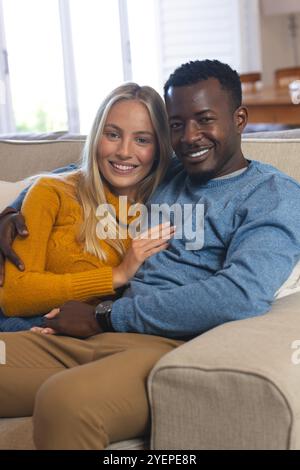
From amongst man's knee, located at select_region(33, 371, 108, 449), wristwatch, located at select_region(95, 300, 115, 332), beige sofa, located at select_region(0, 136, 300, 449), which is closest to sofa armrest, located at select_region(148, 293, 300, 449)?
beige sofa, located at select_region(0, 136, 300, 449)

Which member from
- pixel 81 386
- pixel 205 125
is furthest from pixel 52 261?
pixel 81 386

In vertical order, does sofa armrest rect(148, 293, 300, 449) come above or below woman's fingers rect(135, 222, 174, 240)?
below

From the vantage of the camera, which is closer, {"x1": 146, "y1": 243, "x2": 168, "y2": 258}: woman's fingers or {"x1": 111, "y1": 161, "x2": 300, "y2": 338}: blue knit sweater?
{"x1": 111, "y1": 161, "x2": 300, "y2": 338}: blue knit sweater

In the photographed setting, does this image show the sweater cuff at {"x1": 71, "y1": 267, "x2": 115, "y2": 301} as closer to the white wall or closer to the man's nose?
the man's nose

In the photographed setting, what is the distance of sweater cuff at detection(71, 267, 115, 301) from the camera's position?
1854 mm

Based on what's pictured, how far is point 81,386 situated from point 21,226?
1.88ft

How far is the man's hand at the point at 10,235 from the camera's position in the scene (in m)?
1.90

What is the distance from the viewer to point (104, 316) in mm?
1760

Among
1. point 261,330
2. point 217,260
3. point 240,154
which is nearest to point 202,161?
point 240,154

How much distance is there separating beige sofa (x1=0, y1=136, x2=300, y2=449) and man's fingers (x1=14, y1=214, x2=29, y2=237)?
1.56 ft

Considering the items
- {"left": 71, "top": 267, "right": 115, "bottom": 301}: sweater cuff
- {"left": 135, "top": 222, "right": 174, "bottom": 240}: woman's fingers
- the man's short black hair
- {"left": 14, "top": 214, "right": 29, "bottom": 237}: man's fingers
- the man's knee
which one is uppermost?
the man's short black hair

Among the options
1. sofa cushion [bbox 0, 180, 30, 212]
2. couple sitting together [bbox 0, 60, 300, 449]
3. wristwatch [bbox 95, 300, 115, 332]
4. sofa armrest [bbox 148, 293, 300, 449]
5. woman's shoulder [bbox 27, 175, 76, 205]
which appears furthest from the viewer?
sofa cushion [bbox 0, 180, 30, 212]

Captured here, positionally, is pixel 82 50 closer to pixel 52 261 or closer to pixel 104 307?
pixel 52 261
